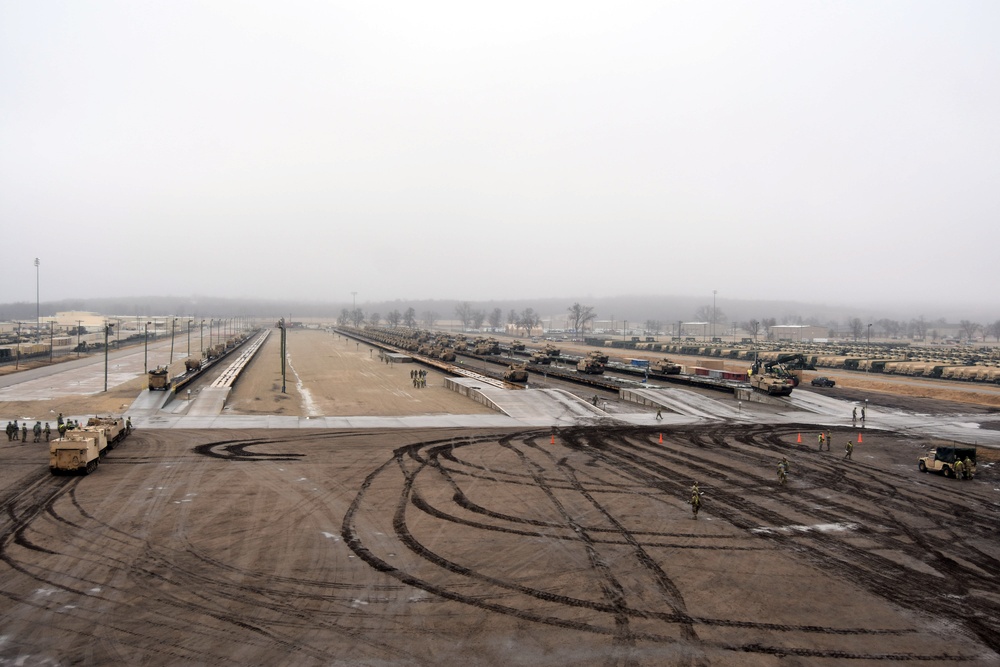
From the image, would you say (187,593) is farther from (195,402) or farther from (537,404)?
(195,402)

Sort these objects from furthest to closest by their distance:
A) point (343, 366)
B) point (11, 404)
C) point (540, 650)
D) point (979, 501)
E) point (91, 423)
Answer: point (343, 366) → point (11, 404) → point (91, 423) → point (979, 501) → point (540, 650)

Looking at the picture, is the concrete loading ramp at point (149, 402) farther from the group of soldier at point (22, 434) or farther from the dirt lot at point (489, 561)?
the dirt lot at point (489, 561)

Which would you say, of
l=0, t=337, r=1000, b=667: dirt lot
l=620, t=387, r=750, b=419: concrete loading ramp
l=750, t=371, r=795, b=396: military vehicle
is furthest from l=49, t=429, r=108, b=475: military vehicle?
l=750, t=371, r=795, b=396: military vehicle

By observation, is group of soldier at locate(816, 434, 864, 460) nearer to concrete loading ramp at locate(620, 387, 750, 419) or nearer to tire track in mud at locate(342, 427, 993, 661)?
A: tire track in mud at locate(342, 427, 993, 661)

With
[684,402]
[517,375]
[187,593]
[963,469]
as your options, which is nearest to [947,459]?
[963,469]

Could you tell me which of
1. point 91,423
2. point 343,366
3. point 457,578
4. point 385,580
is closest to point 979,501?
point 457,578

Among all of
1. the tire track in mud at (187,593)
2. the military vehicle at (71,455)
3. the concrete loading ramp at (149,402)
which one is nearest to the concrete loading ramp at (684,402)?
the concrete loading ramp at (149,402)

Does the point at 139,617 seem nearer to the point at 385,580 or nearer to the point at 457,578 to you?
the point at 385,580
